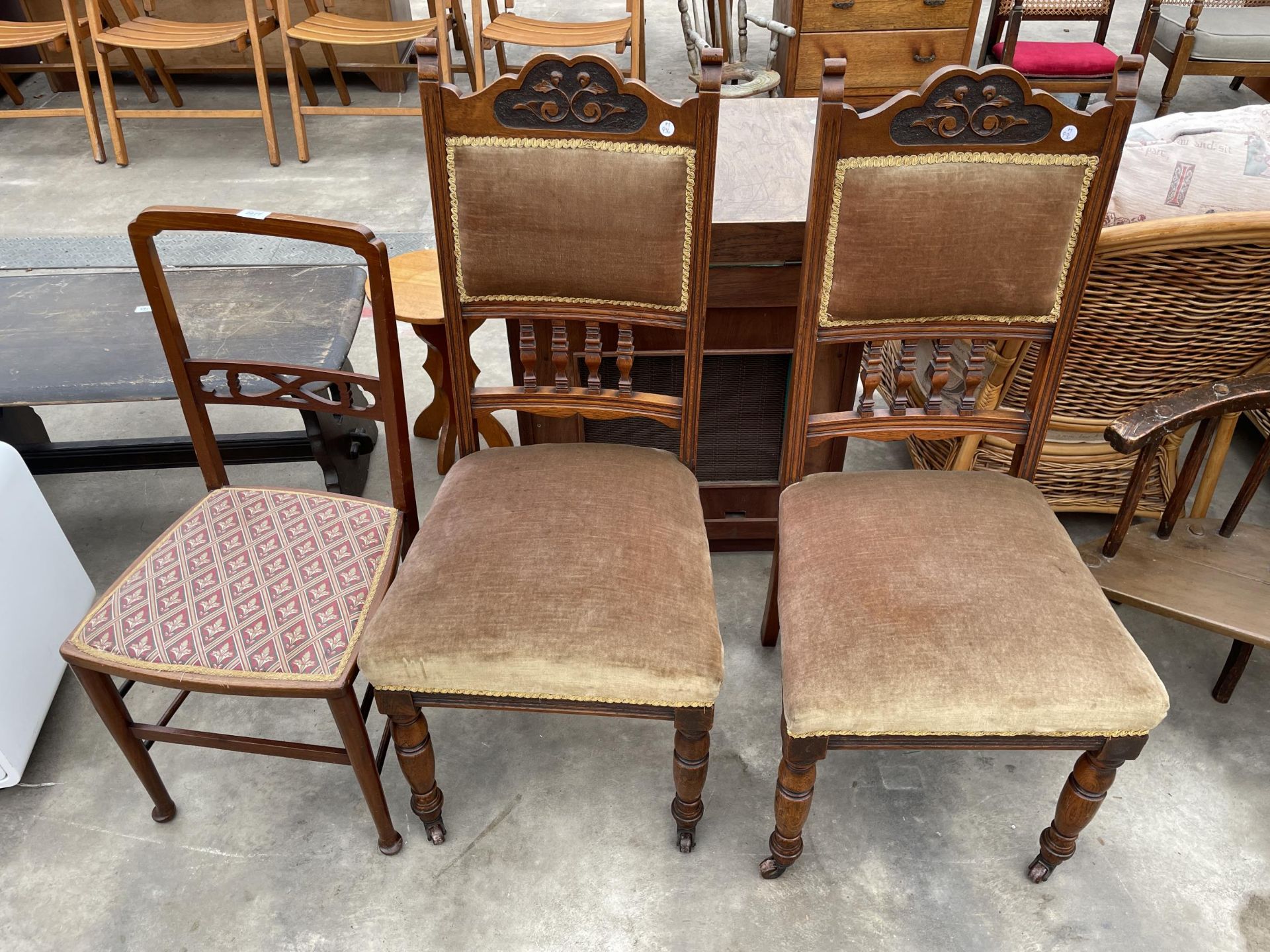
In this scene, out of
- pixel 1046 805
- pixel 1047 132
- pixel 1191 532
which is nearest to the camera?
pixel 1047 132

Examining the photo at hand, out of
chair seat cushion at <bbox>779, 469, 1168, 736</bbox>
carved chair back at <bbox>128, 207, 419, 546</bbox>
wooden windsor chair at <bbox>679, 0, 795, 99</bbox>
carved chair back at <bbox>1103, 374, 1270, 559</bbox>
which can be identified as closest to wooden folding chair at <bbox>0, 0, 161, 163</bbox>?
wooden windsor chair at <bbox>679, 0, 795, 99</bbox>

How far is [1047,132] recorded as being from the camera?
1216 mm

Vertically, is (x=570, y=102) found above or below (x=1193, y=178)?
above

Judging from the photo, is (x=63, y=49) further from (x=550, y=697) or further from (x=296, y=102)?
(x=550, y=697)

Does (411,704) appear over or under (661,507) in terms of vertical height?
under

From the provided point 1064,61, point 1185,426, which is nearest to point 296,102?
point 1064,61

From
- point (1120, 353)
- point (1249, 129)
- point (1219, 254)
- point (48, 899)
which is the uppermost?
point (1249, 129)

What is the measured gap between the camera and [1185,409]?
1.38 metres

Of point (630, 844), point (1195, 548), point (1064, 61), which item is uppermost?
point (1064, 61)

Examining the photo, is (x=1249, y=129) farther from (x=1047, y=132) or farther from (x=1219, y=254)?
(x=1047, y=132)

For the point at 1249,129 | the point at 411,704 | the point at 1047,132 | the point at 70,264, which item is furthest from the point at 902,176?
the point at 70,264

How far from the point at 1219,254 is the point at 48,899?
2094 millimetres

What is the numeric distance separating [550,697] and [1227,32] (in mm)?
4238

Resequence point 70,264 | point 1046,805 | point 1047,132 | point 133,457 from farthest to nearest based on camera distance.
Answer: point 70,264
point 133,457
point 1046,805
point 1047,132
